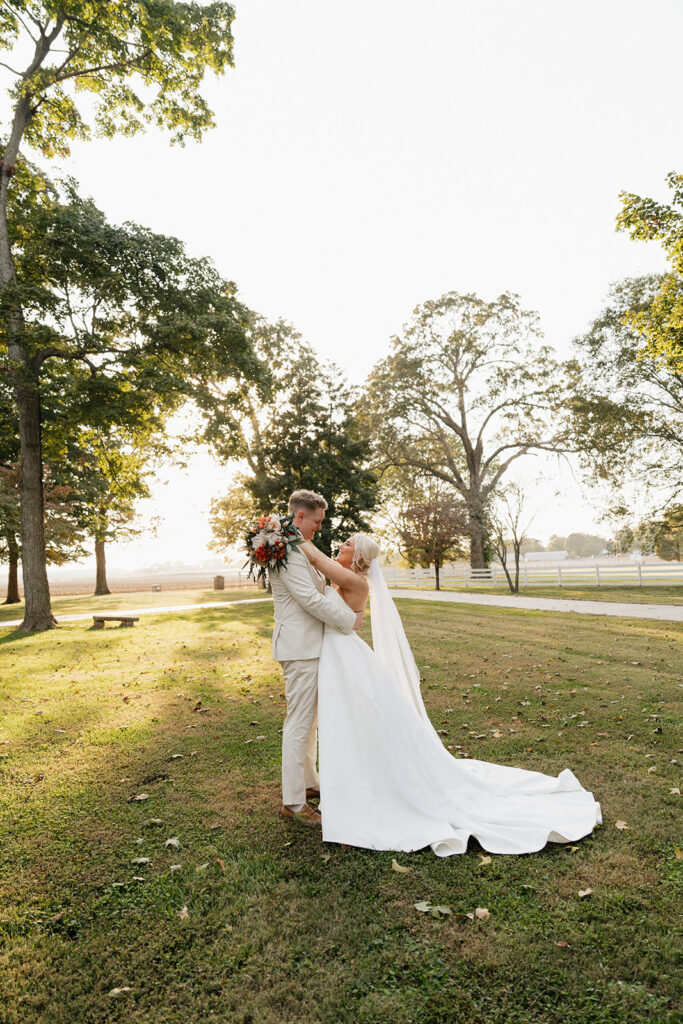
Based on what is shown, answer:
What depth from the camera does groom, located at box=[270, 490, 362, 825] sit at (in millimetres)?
4406

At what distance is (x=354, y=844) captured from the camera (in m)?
3.97

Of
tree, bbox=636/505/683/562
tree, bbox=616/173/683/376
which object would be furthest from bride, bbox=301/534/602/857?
tree, bbox=636/505/683/562

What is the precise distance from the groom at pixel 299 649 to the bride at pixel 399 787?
130 millimetres

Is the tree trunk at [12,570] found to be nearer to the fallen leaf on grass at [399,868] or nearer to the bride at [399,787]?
the bride at [399,787]

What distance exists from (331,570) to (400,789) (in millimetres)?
1763

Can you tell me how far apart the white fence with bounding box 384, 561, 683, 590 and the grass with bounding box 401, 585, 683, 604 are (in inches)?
37.7

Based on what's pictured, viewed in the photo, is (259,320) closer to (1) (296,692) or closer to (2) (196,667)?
(2) (196,667)

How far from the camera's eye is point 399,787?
13.8 feet

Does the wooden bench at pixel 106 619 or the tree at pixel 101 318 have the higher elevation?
the tree at pixel 101 318

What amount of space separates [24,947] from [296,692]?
2.21 m

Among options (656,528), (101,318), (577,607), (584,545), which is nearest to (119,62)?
(101,318)

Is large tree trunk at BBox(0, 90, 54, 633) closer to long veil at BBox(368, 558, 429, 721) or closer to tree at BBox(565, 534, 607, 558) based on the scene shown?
long veil at BBox(368, 558, 429, 721)

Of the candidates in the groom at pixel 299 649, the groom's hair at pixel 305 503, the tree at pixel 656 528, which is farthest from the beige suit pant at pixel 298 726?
the tree at pixel 656 528

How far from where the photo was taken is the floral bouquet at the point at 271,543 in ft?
14.7
